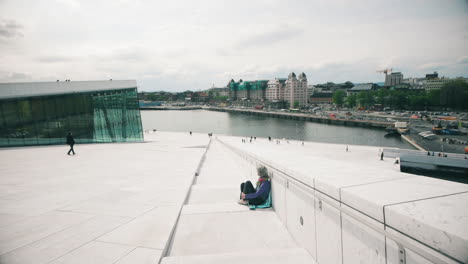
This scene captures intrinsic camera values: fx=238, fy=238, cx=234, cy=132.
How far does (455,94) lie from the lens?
89.1 m

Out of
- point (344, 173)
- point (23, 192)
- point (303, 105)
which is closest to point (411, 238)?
point (344, 173)

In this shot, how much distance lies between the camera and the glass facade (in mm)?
21150

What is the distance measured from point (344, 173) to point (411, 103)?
126258 millimetres

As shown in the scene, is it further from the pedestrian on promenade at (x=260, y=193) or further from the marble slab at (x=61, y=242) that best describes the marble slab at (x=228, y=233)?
the marble slab at (x=61, y=242)

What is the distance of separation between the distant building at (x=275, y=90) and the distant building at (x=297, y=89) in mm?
13236

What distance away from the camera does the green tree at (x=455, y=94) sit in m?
88.2

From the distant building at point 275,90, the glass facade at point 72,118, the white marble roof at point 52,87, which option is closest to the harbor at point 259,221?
the glass facade at point 72,118

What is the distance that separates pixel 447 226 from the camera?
171 cm

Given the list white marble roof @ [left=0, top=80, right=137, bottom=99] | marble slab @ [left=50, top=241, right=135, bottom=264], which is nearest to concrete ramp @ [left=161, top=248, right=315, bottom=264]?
marble slab @ [left=50, top=241, right=135, bottom=264]

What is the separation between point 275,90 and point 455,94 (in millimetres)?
104791

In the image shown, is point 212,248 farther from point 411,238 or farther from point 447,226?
point 447,226

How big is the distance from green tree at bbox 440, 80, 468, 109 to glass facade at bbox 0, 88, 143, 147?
11301cm

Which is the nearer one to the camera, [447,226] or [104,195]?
[447,226]

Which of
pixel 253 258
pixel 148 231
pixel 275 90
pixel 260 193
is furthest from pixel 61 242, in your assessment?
pixel 275 90
